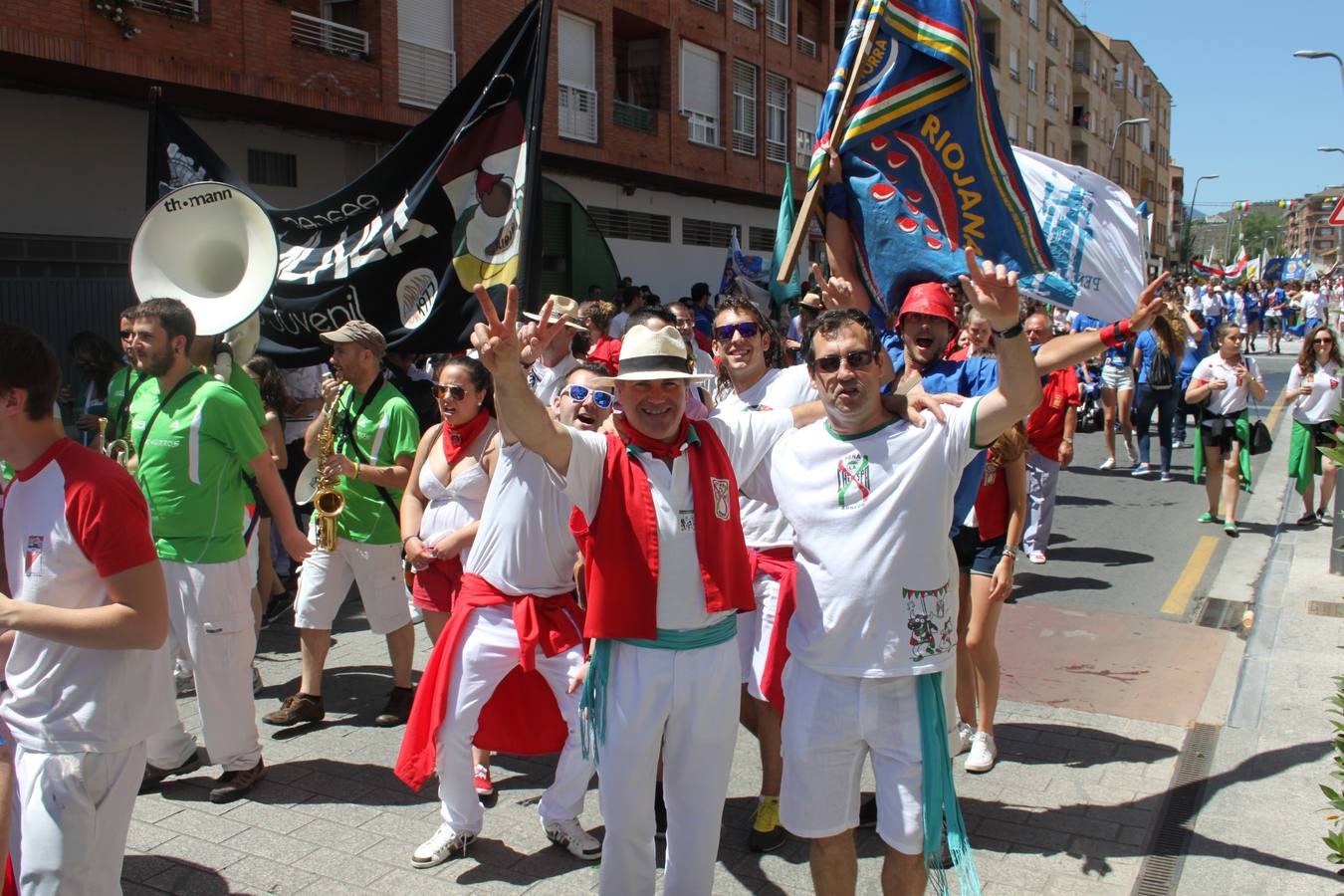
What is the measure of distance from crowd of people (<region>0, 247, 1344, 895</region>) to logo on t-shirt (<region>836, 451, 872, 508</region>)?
1cm

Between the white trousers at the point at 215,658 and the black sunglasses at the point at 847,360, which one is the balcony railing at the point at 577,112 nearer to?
the white trousers at the point at 215,658

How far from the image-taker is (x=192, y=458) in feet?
15.6

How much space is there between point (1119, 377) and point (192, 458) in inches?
488

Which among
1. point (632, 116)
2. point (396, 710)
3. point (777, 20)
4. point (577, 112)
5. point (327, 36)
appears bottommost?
point (396, 710)

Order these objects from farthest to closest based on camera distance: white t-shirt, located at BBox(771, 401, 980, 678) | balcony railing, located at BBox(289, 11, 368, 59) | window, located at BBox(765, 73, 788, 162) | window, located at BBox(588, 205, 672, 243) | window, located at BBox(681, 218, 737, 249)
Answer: window, located at BBox(765, 73, 788, 162), window, located at BBox(681, 218, 737, 249), window, located at BBox(588, 205, 672, 243), balcony railing, located at BBox(289, 11, 368, 59), white t-shirt, located at BBox(771, 401, 980, 678)

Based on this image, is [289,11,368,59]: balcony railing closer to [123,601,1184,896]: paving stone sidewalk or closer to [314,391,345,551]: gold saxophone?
[314,391,345,551]: gold saxophone

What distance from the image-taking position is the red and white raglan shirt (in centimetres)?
296

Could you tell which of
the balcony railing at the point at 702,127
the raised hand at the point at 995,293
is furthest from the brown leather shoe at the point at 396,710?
the balcony railing at the point at 702,127

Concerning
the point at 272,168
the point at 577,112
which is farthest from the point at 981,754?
the point at 577,112

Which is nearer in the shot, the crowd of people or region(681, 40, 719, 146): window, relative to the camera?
the crowd of people

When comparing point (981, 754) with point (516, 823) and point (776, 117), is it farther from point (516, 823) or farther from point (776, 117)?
point (776, 117)

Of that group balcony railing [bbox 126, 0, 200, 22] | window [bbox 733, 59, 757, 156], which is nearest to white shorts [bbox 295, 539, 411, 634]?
balcony railing [bbox 126, 0, 200, 22]

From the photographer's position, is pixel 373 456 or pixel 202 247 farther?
pixel 202 247

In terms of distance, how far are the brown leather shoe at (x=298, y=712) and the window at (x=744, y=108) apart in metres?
→ 23.2
